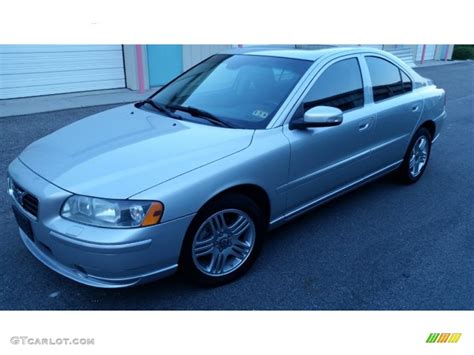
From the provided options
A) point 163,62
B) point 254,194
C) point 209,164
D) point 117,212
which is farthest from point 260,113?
point 163,62

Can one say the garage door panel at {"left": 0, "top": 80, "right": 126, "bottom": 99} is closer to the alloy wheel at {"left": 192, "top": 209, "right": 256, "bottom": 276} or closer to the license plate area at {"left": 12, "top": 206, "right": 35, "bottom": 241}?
the license plate area at {"left": 12, "top": 206, "right": 35, "bottom": 241}

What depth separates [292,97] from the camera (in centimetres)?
298

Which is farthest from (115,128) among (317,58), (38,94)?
(38,94)

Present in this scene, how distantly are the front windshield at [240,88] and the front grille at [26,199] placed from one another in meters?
1.28

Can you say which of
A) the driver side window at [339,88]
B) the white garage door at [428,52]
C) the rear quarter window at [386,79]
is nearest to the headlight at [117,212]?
the driver side window at [339,88]

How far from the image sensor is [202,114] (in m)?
3.07

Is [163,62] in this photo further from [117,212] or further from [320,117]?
[117,212]

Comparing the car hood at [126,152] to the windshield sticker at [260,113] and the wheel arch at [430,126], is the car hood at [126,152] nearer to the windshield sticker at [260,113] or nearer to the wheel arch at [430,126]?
the windshield sticker at [260,113]

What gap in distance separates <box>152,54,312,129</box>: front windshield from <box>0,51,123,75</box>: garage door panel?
19.5 feet

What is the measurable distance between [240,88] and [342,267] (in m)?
1.69

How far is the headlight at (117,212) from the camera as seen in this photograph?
2.20 meters

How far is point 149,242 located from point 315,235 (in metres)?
1.75
